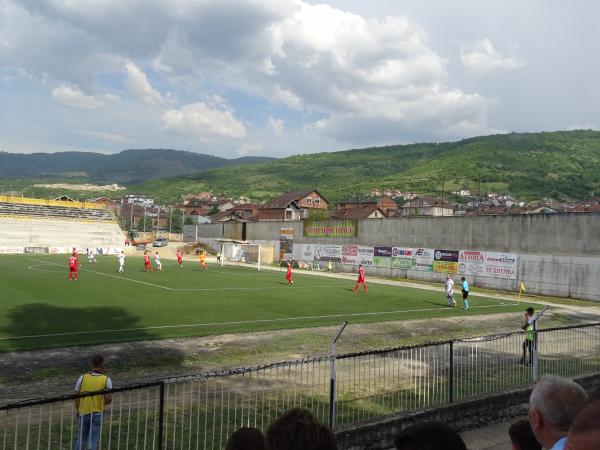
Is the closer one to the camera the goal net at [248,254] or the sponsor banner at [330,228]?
the sponsor banner at [330,228]

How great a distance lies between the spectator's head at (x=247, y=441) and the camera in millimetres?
3107

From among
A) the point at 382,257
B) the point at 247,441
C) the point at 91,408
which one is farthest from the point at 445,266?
the point at 247,441

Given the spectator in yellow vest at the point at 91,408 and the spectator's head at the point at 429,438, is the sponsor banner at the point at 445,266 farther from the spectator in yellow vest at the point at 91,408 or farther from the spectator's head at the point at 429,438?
the spectator's head at the point at 429,438

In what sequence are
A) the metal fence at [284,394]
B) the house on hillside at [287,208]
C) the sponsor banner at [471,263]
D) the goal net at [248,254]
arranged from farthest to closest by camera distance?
the house on hillside at [287,208] < the goal net at [248,254] < the sponsor banner at [471,263] < the metal fence at [284,394]

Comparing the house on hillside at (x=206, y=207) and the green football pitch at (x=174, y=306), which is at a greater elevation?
the house on hillside at (x=206, y=207)

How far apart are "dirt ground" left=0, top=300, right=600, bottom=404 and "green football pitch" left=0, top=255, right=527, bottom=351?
3.51 feet

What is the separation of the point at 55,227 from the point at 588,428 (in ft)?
268

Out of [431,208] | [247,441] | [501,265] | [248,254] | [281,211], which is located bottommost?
[248,254]

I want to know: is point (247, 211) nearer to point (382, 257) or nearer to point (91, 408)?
point (382, 257)

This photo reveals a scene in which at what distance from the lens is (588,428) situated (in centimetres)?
180

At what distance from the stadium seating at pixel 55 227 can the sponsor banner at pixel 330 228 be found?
115ft

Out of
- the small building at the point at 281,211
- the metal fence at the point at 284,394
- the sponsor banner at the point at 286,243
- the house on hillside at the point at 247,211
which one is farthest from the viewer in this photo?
the house on hillside at the point at 247,211

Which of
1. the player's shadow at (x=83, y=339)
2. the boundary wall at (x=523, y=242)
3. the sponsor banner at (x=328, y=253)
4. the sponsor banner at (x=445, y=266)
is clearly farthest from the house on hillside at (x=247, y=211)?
the player's shadow at (x=83, y=339)

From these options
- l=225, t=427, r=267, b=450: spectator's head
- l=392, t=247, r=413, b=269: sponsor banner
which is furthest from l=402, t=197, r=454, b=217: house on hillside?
l=225, t=427, r=267, b=450: spectator's head
